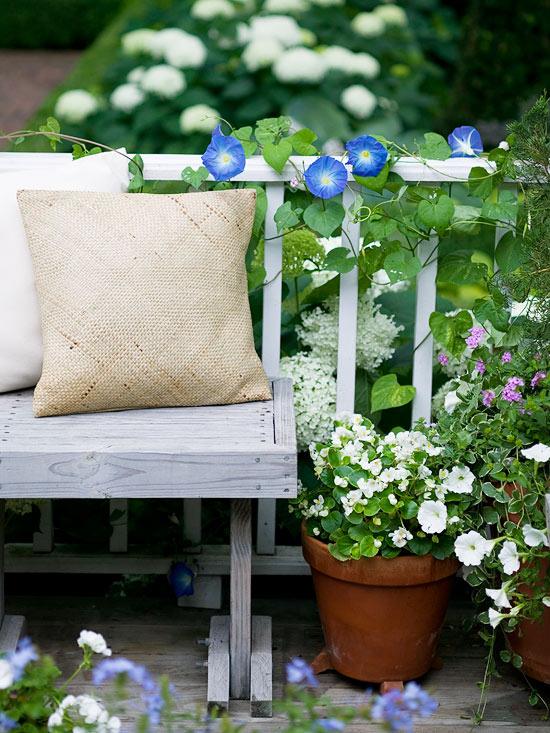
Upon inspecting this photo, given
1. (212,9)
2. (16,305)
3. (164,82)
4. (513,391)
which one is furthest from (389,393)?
(212,9)

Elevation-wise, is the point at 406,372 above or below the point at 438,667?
above

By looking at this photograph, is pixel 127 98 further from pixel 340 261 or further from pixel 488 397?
pixel 488 397

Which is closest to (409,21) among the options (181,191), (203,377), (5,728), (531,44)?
(531,44)

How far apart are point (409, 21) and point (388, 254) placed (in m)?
5.94

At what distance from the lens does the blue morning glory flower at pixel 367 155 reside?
7.56 ft

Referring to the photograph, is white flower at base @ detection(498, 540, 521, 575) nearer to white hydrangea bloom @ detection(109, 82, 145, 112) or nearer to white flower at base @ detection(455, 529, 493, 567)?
white flower at base @ detection(455, 529, 493, 567)

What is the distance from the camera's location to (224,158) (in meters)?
2.33

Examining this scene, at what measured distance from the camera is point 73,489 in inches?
76.0

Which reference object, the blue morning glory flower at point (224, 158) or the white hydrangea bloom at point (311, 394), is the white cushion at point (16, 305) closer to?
the blue morning glory flower at point (224, 158)

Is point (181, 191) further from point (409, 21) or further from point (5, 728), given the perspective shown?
point (409, 21)

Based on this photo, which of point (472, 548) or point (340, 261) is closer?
point (472, 548)

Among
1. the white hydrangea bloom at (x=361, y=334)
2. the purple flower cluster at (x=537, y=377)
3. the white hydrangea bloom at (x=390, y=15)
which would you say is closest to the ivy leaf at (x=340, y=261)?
the white hydrangea bloom at (x=361, y=334)

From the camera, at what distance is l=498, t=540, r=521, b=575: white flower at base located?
1.94 m

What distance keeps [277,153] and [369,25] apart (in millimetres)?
4634
